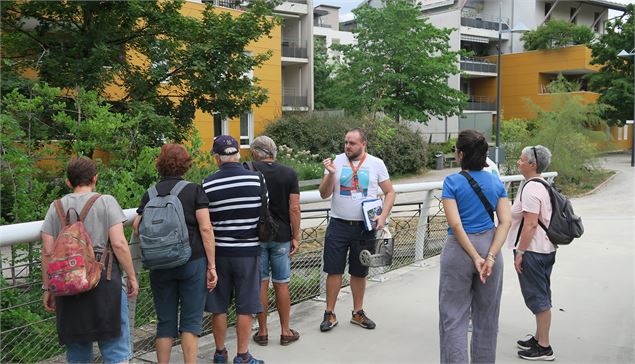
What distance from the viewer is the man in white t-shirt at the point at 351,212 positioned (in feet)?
16.6

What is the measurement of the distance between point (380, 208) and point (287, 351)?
1.48 m

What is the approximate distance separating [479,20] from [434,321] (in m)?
48.0

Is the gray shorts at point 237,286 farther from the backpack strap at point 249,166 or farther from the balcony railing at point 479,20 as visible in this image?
the balcony railing at point 479,20

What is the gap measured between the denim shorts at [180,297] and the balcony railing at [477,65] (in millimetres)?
45014

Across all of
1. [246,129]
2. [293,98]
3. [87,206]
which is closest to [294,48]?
[293,98]

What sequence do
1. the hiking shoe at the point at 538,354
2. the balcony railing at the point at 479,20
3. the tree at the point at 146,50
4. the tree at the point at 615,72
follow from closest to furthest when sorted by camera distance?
the hiking shoe at the point at 538,354, the tree at the point at 146,50, the tree at the point at 615,72, the balcony railing at the point at 479,20

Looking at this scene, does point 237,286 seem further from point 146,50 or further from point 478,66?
point 478,66

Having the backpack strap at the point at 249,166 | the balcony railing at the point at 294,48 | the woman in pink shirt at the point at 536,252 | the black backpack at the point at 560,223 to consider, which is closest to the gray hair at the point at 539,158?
the woman in pink shirt at the point at 536,252

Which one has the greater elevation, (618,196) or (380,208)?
(380,208)

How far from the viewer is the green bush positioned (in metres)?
26.9

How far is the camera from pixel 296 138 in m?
27.2

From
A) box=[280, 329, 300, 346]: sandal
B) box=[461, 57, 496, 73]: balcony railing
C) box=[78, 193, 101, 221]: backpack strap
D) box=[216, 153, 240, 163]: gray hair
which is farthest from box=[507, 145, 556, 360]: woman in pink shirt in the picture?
box=[461, 57, 496, 73]: balcony railing

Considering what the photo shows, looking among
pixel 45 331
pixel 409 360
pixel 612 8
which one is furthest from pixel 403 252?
pixel 612 8

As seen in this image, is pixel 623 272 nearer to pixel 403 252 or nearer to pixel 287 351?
pixel 403 252
